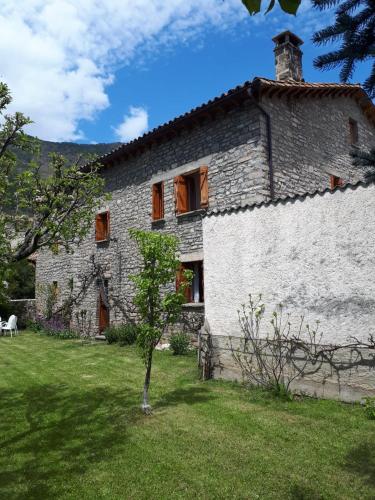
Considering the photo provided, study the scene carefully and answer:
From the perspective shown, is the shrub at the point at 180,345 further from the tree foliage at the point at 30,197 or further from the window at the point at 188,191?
the tree foliage at the point at 30,197

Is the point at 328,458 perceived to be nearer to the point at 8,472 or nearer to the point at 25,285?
the point at 8,472

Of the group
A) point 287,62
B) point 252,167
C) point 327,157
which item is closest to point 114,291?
point 252,167

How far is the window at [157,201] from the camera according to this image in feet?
41.8

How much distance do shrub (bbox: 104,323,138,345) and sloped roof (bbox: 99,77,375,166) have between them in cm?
587

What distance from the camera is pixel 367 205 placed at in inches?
229

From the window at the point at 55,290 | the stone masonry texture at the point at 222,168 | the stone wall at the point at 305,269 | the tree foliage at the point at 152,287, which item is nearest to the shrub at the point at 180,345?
the stone masonry texture at the point at 222,168

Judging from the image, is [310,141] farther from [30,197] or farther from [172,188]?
[30,197]

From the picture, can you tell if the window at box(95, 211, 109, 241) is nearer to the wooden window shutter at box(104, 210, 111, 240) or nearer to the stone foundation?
the wooden window shutter at box(104, 210, 111, 240)

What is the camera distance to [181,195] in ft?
39.0

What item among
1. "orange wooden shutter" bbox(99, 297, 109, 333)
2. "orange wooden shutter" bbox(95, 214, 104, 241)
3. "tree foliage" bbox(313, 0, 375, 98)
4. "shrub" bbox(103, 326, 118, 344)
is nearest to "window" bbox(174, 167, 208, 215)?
"shrub" bbox(103, 326, 118, 344)

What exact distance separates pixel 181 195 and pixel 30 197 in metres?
5.67

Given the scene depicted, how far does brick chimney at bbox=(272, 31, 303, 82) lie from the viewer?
11922 mm

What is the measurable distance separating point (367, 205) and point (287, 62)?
7.83m

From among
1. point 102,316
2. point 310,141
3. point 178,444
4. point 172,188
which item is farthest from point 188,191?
point 178,444
